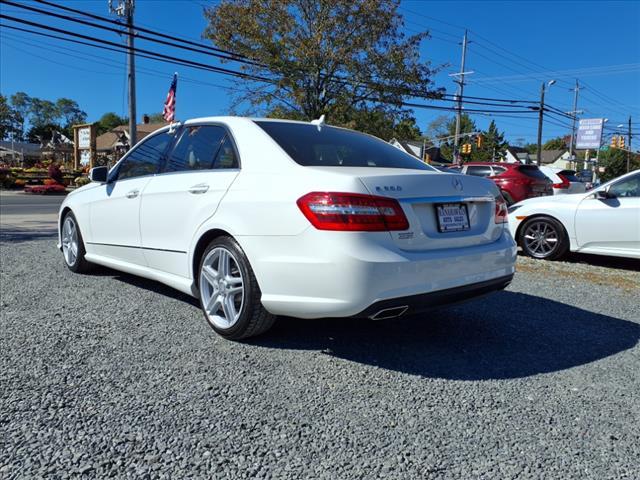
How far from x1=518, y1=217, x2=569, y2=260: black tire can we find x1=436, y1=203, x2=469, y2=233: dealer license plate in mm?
4462

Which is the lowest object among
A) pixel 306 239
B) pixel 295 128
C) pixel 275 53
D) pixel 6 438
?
pixel 6 438

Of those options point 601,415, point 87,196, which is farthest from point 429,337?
point 87,196

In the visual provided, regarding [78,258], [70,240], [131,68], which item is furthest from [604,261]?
[131,68]

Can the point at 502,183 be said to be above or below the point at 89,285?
above

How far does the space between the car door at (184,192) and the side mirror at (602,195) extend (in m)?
5.19

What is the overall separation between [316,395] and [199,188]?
1676 mm

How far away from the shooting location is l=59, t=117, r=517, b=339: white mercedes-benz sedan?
2.73m

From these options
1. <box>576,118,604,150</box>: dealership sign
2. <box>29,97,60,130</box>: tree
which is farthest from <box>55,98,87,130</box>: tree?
<box>576,118,604,150</box>: dealership sign

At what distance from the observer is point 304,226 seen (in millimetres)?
2783

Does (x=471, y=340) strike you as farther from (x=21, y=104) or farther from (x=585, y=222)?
(x=21, y=104)

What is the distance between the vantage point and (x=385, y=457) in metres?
2.06

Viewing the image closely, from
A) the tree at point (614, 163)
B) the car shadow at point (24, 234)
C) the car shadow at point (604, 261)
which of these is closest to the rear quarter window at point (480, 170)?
the car shadow at point (604, 261)

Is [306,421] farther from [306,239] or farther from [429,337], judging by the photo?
[429,337]

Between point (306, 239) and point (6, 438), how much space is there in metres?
1.64
